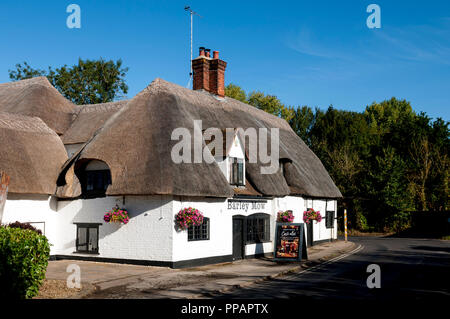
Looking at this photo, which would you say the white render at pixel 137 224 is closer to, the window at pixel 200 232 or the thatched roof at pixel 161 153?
the window at pixel 200 232

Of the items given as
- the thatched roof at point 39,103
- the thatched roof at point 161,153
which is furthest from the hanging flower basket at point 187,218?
the thatched roof at point 39,103

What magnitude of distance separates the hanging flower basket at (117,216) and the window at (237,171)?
17.5 feet

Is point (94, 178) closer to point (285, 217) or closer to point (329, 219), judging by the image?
point (285, 217)

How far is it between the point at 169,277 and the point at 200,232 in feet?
12.9

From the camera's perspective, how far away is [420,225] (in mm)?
42094

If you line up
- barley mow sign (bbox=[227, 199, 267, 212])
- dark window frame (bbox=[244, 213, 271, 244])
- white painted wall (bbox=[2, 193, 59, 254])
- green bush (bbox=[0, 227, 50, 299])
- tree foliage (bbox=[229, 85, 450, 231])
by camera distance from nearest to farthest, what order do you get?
green bush (bbox=[0, 227, 50, 299]), white painted wall (bbox=[2, 193, 59, 254]), barley mow sign (bbox=[227, 199, 267, 212]), dark window frame (bbox=[244, 213, 271, 244]), tree foliage (bbox=[229, 85, 450, 231])

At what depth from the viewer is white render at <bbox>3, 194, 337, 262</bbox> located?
722 inches

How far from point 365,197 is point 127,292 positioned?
34.1 metres

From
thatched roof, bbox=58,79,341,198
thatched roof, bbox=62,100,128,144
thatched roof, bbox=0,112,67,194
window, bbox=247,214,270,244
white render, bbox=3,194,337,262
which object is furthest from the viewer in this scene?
thatched roof, bbox=62,100,128,144

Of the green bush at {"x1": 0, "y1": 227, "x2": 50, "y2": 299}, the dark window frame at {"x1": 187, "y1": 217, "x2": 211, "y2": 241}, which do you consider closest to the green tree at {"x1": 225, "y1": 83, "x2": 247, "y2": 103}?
the dark window frame at {"x1": 187, "y1": 217, "x2": 211, "y2": 241}

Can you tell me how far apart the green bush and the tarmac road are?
4.94 meters

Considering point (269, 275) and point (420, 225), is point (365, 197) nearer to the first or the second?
point (420, 225)

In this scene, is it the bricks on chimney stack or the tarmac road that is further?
the bricks on chimney stack

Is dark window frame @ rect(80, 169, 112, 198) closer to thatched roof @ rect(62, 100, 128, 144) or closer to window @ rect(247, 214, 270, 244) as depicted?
thatched roof @ rect(62, 100, 128, 144)
